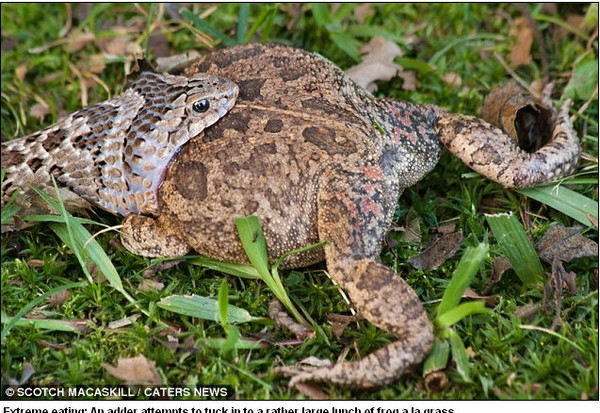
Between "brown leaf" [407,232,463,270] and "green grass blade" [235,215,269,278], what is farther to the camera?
"brown leaf" [407,232,463,270]

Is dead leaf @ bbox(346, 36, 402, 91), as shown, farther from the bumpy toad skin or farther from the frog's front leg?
the frog's front leg

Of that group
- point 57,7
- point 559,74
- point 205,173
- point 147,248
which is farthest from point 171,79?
point 559,74

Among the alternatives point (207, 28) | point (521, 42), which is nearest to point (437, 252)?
point (521, 42)

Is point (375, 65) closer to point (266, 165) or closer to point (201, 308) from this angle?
point (266, 165)

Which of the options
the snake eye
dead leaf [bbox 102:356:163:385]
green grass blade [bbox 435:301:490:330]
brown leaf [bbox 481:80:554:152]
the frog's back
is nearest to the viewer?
green grass blade [bbox 435:301:490:330]

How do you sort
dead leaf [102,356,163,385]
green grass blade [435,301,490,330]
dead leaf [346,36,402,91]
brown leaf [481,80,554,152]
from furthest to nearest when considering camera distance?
dead leaf [346,36,402,91] < brown leaf [481,80,554,152] < dead leaf [102,356,163,385] < green grass blade [435,301,490,330]

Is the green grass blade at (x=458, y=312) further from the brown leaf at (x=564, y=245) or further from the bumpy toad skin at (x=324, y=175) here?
the brown leaf at (x=564, y=245)

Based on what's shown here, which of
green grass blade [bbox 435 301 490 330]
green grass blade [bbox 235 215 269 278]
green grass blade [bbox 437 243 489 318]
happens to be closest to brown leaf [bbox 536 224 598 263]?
green grass blade [bbox 437 243 489 318]
